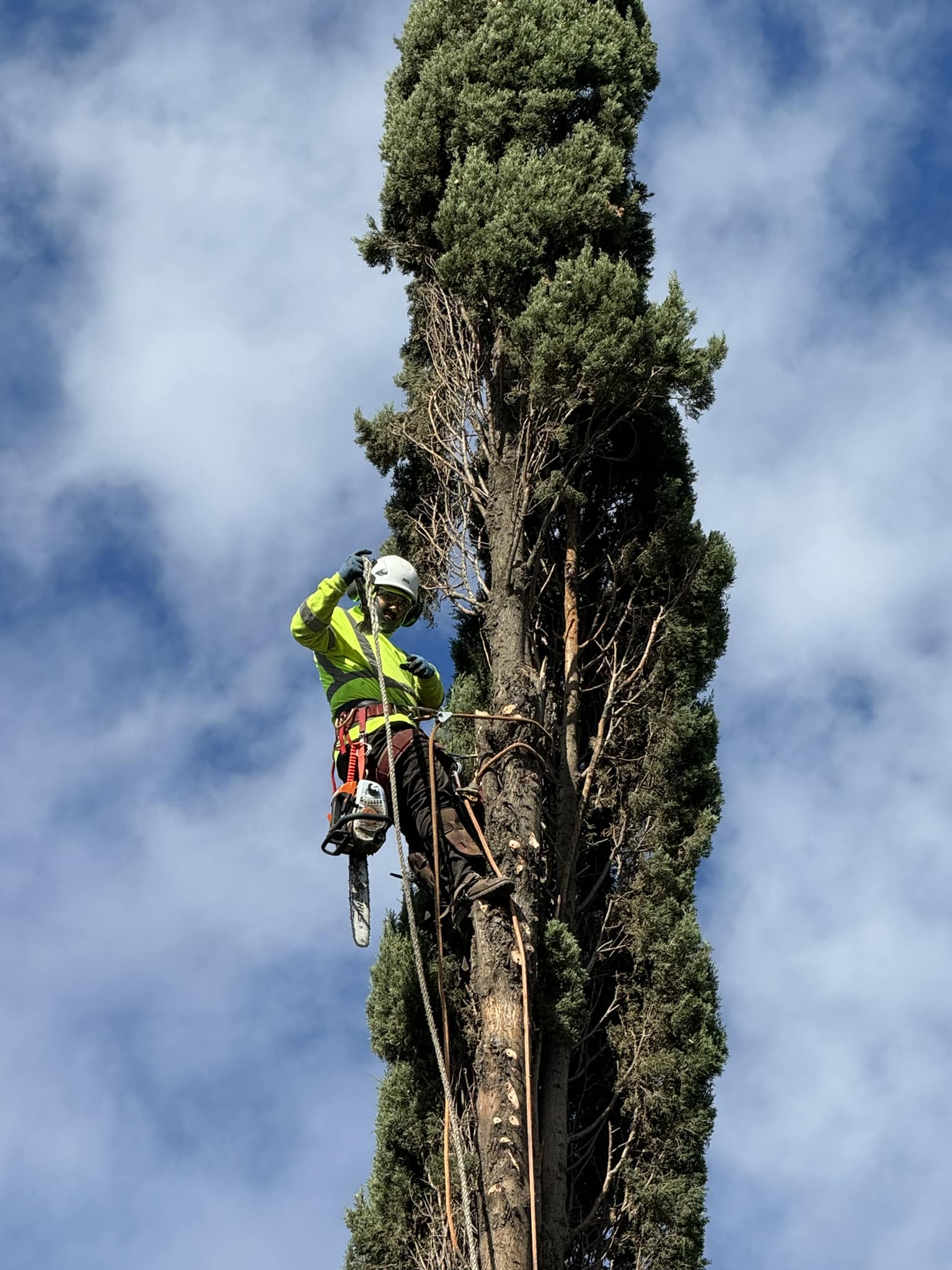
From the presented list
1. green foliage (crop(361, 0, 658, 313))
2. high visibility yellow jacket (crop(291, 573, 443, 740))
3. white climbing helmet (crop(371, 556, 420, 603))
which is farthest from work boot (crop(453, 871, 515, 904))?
green foliage (crop(361, 0, 658, 313))

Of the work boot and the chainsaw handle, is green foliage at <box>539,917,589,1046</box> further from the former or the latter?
the chainsaw handle

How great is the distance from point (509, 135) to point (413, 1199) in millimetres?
6303

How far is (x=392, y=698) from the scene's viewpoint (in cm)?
830

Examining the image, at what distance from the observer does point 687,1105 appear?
26.0ft

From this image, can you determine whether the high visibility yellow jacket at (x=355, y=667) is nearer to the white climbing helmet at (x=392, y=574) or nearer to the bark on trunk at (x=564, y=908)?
the white climbing helmet at (x=392, y=574)

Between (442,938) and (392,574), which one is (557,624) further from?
(442,938)

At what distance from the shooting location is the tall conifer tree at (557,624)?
25.3 feet

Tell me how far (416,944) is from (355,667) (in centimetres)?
188

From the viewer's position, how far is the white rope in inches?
260

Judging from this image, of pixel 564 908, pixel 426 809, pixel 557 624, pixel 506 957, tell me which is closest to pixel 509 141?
pixel 557 624

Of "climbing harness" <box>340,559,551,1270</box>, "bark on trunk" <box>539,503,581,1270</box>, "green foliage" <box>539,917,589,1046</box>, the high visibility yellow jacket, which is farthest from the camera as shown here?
the high visibility yellow jacket

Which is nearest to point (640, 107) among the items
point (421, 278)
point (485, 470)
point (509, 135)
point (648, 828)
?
point (509, 135)

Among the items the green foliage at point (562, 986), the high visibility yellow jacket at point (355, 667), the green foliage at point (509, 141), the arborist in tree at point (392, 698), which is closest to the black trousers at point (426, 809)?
the arborist in tree at point (392, 698)

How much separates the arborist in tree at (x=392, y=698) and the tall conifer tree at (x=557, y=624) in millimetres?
211
